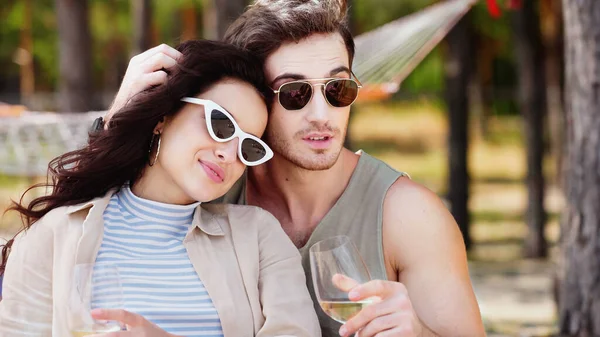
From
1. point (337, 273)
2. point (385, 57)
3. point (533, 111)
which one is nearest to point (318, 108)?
point (337, 273)

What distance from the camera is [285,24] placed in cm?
241

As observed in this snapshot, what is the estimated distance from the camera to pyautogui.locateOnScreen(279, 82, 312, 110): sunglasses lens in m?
2.35

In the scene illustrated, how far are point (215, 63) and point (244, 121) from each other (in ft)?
0.50

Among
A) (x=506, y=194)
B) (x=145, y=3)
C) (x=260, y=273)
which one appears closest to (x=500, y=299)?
(x=145, y=3)

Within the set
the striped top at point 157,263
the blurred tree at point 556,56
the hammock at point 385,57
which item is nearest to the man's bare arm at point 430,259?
the striped top at point 157,263

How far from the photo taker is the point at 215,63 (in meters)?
2.21

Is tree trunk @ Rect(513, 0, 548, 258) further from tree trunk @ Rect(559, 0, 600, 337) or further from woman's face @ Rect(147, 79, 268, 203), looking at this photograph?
woman's face @ Rect(147, 79, 268, 203)

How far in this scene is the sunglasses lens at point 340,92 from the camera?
2.37 meters

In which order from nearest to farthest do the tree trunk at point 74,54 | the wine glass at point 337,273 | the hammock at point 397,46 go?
the wine glass at point 337,273
the hammock at point 397,46
the tree trunk at point 74,54

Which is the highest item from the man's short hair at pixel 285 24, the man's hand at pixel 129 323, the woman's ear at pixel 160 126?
the man's short hair at pixel 285 24

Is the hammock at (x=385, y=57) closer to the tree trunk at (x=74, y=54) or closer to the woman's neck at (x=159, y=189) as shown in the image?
the woman's neck at (x=159, y=189)

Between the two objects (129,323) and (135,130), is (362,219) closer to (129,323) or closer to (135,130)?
(135,130)

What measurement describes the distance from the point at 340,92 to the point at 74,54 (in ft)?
25.1

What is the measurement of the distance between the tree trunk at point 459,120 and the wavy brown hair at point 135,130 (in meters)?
7.25
